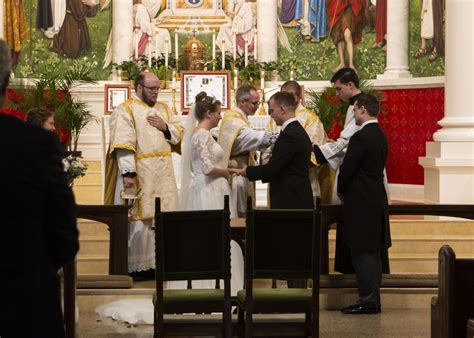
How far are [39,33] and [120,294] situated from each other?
33.6 ft

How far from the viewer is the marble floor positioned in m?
8.49

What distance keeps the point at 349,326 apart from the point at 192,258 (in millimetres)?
2045

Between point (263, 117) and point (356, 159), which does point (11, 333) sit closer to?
point (356, 159)

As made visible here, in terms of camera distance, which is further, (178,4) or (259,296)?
(178,4)

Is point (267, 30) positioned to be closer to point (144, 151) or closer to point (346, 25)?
point (346, 25)

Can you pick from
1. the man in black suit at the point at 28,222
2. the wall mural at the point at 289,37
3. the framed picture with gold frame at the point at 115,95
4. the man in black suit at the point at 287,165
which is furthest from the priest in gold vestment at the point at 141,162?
the wall mural at the point at 289,37

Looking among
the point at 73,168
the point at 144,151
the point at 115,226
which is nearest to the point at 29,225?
the point at 73,168

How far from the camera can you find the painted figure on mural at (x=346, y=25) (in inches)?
744

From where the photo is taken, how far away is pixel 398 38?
59.3ft

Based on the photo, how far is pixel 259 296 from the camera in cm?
732

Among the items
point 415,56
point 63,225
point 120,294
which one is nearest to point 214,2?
point 415,56

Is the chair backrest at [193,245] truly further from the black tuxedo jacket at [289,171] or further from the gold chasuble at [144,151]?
the gold chasuble at [144,151]

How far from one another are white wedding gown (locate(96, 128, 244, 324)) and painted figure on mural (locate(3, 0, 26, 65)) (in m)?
9.67

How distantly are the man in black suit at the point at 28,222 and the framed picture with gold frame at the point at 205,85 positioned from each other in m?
9.04
